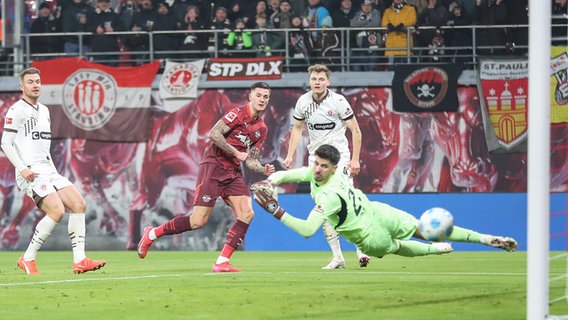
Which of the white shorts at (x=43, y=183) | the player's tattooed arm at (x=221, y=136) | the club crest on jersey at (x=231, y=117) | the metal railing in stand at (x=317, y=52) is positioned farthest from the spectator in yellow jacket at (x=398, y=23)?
the white shorts at (x=43, y=183)

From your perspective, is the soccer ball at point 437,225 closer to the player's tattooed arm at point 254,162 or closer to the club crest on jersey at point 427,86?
the player's tattooed arm at point 254,162

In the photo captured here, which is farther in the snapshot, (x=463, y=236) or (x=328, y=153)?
(x=463, y=236)

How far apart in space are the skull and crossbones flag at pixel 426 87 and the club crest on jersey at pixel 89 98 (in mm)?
6463

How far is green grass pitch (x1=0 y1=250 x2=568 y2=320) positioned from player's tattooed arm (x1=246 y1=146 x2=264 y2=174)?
1.24m

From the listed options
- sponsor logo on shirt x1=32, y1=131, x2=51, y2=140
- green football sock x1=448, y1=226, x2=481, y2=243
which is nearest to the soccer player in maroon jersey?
sponsor logo on shirt x1=32, y1=131, x2=51, y2=140

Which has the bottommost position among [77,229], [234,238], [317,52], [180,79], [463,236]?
[234,238]

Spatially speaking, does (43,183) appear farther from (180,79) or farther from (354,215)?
(180,79)

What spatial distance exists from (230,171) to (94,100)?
12.0 meters

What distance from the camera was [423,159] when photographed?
24.6 metres

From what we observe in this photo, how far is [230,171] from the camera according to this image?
47.1 feet

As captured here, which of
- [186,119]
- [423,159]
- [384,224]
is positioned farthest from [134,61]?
[384,224]

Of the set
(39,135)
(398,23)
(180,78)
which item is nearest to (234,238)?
(39,135)

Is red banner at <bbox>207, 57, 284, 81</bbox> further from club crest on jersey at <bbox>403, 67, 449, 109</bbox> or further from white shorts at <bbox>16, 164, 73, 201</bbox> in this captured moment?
white shorts at <bbox>16, 164, 73, 201</bbox>

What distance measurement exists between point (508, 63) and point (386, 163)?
132 inches
